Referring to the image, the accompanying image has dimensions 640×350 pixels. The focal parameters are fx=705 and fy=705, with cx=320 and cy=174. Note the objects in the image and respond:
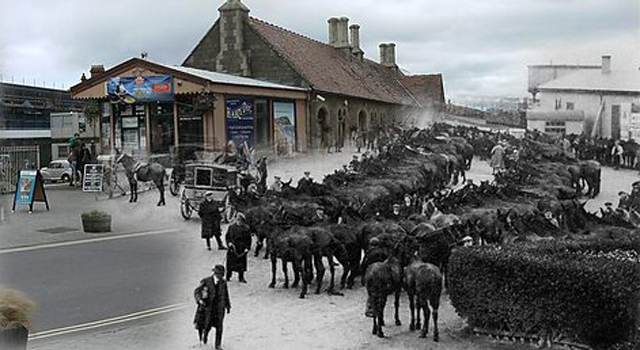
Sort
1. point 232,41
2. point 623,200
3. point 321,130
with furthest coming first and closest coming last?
point 623,200 < point 321,130 < point 232,41

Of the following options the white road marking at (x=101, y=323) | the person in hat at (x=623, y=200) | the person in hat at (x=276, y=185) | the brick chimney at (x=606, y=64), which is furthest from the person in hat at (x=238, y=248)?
the person in hat at (x=623, y=200)

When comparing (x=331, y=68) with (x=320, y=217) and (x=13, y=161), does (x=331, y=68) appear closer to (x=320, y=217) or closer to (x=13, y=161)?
(x=13, y=161)

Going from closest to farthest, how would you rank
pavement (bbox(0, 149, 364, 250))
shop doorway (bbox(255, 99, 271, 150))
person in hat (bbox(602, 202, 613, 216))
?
shop doorway (bbox(255, 99, 271, 150)), pavement (bbox(0, 149, 364, 250)), person in hat (bbox(602, 202, 613, 216))

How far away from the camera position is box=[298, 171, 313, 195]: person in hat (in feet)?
9.29

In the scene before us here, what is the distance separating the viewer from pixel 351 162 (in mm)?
2916

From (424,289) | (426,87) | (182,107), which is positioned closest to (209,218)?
(182,107)

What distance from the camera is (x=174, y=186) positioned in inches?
98.9

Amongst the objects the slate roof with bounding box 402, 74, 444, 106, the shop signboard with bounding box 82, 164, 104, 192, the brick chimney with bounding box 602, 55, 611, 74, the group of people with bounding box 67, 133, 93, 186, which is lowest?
the shop signboard with bounding box 82, 164, 104, 192

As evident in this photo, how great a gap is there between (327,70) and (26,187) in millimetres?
1168

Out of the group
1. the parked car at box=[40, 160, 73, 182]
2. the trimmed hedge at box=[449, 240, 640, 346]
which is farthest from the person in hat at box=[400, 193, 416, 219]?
the parked car at box=[40, 160, 73, 182]

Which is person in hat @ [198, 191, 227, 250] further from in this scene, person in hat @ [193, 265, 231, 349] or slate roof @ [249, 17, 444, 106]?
slate roof @ [249, 17, 444, 106]

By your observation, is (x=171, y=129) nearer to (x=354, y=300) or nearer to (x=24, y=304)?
(x=24, y=304)

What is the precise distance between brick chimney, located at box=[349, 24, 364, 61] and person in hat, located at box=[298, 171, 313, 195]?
0.50 m

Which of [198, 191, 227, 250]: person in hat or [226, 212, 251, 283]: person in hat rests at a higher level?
[198, 191, 227, 250]: person in hat
